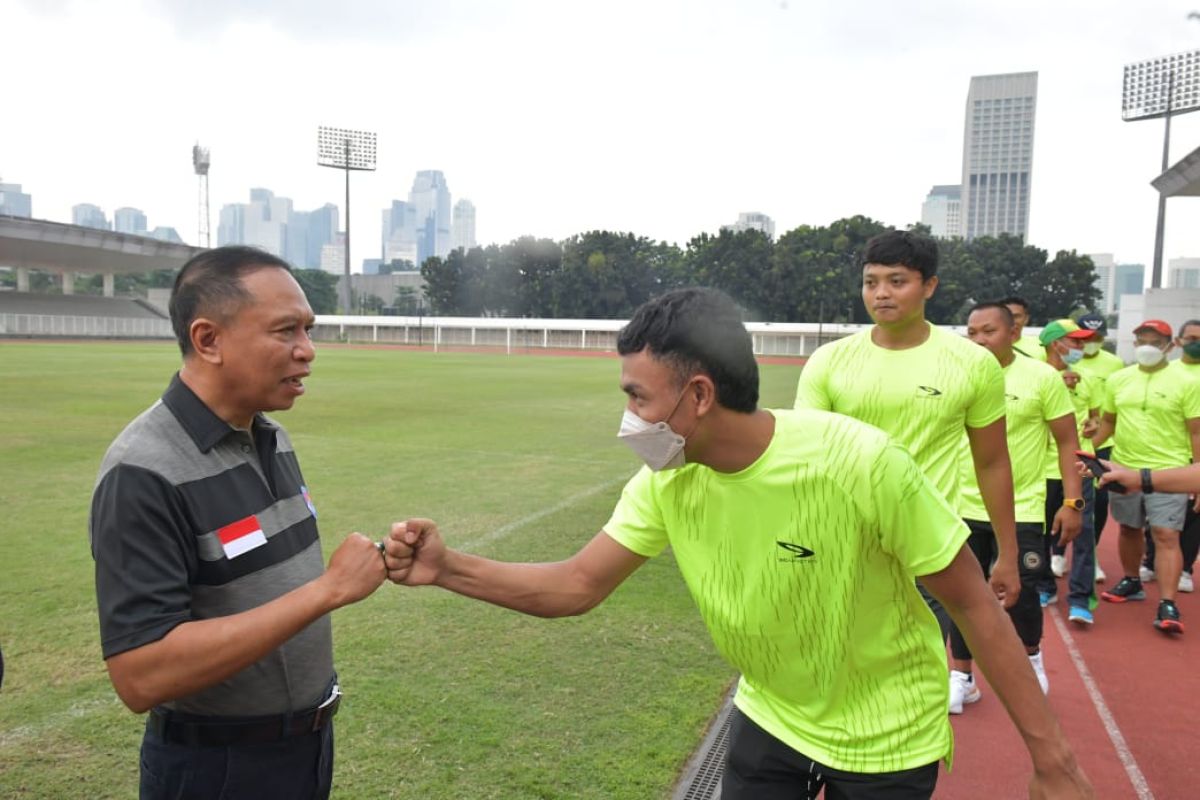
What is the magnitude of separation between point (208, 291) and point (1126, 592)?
7.25m

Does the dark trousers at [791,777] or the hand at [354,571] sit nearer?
the hand at [354,571]

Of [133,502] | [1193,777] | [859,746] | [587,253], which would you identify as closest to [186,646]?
[133,502]

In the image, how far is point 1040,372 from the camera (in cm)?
520

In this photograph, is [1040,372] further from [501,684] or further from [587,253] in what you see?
[587,253]

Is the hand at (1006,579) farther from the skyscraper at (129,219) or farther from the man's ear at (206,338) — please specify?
the skyscraper at (129,219)

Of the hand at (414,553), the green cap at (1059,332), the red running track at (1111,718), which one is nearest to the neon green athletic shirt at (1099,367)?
the green cap at (1059,332)

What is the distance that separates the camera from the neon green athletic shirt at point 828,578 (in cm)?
187

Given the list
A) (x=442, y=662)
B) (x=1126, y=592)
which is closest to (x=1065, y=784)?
(x=442, y=662)

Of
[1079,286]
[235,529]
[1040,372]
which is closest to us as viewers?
[235,529]

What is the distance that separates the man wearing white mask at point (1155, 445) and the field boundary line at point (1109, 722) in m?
0.82

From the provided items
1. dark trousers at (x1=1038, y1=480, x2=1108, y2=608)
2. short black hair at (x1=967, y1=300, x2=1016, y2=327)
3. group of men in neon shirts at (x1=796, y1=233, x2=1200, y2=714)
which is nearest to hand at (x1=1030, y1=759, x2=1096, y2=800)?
group of men in neon shirts at (x1=796, y1=233, x2=1200, y2=714)

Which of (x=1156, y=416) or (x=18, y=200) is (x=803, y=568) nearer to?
(x=1156, y=416)

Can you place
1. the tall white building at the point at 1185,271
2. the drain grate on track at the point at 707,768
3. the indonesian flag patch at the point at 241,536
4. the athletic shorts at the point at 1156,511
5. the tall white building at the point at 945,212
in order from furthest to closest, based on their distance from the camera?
the tall white building at the point at 945,212 → the tall white building at the point at 1185,271 → the athletic shorts at the point at 1156,511 → the drain grate on track at the point at 707,768 → the indonesian flag patch at the point at 241,536

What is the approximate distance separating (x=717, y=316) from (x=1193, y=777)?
388 centimetres
